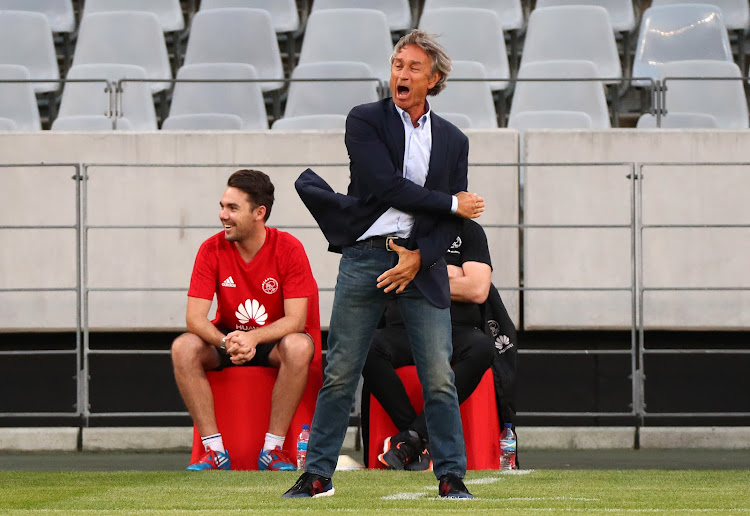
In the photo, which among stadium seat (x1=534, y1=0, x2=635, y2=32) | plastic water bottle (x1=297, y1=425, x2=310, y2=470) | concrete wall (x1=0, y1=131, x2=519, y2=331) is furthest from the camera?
stadium seat (x1=534, y1=0, x2=635, y2=32)

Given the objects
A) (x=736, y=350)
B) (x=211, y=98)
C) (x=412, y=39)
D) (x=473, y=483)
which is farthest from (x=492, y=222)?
(x=412, y=39)

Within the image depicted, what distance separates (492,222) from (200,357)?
2432mm

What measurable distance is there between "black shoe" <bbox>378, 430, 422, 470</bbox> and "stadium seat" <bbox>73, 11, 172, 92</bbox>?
4115mm

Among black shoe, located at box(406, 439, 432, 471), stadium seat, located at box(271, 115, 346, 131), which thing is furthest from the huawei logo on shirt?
stadium seat, located at box(271, 115, 346, 131)

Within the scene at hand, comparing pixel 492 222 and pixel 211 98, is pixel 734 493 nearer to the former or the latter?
pixel 492 222

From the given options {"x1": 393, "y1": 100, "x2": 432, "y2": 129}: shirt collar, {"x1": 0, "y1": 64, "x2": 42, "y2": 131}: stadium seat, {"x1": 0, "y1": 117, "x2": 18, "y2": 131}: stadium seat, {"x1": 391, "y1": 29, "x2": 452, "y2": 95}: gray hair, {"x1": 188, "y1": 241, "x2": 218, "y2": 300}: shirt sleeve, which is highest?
{"x1": 0, "y1": 64, "x2": 42, "y2": 131}: stadium seat

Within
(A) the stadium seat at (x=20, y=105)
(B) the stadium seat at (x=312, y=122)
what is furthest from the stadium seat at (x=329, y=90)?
(A) the stadium seat at (x=20, y=105)

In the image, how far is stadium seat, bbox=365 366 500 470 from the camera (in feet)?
15.8

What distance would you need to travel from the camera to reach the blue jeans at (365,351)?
3523 millimetres

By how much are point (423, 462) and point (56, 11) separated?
5.31 metres

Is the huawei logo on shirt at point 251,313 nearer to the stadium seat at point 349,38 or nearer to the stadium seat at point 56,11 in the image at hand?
the stadium seat at point 349,38

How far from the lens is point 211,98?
7.68m

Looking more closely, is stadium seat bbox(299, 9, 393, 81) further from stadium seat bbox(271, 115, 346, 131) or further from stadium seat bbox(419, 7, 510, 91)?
stadium seat bbox(271, 115, 346, 131)

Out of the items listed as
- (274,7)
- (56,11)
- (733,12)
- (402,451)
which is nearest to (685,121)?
(733,12)
